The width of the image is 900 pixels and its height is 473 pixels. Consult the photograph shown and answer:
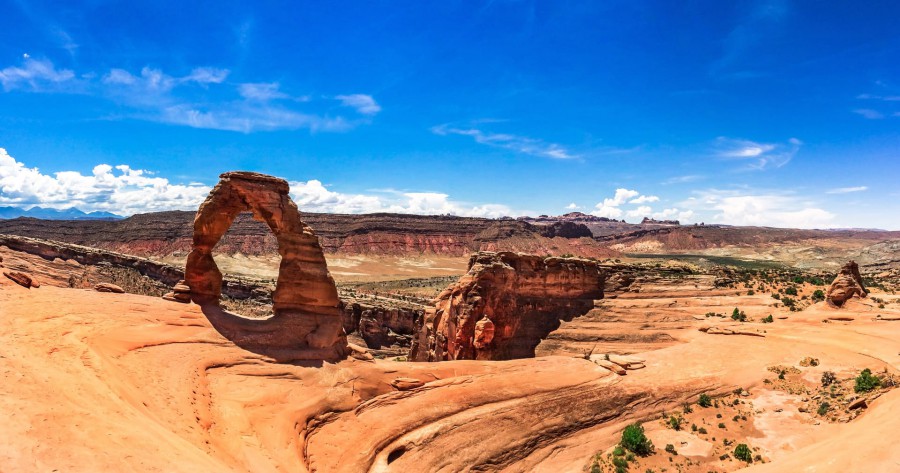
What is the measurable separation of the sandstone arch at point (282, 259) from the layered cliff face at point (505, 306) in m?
10.4

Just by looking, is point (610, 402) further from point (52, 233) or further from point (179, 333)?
point (52, 233)

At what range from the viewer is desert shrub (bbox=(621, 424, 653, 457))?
1892 cm

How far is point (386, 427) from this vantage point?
1788 centimetres

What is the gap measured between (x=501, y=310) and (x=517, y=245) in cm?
14501

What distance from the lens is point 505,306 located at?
33.5 metres

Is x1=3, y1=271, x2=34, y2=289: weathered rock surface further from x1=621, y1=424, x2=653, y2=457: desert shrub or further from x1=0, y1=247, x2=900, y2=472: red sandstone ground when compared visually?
x1=621, y1=424, x2=653, y2=457: desert shrub

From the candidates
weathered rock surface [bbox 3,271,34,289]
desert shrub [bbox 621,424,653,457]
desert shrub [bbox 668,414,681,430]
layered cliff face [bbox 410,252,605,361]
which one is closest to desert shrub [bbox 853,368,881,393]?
desert shrub [bbox 668,414,681,430]

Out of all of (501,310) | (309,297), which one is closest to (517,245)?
(501,310)

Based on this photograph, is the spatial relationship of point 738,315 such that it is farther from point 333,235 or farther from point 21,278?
point 333,235

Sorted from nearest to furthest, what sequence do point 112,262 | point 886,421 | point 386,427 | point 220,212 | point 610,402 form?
point 886,421
point 386,427
point 610,402
point 220,212
point 112,262

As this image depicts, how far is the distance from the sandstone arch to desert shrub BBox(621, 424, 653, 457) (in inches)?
530

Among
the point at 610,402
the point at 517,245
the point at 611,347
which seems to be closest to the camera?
the point at 610,402

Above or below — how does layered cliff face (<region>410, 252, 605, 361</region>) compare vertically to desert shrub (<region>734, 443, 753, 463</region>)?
above

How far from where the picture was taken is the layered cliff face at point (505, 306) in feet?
104
